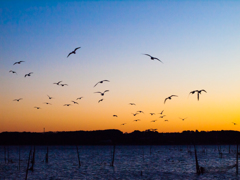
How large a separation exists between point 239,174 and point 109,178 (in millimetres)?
23833

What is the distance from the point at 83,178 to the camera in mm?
53031

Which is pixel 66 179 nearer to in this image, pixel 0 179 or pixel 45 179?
pixel 45 179

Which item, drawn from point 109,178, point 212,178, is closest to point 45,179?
point 109,178

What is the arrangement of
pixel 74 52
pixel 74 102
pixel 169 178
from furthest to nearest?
1. pixel 169 178
2. pixel 74 102
3. pixel 74 52

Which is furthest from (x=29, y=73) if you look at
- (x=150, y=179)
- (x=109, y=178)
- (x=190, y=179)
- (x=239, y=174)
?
(x=239, y=174)

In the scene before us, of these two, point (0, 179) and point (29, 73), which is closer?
point (29, 73)

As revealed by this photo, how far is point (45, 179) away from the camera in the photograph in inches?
2076

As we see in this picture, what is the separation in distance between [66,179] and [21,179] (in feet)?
25.5

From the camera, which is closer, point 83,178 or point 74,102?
point 74,102

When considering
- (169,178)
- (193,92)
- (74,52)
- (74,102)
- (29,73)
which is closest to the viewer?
(74,52)

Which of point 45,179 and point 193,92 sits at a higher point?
point 193,92

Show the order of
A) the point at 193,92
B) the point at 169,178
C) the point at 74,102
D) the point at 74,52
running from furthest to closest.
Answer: the point at 169,178 → the point at 74,102 → the point at 193,92 → the point at 74,52

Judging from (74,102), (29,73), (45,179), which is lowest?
(45,179)

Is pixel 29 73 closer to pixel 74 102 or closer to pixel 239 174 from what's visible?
pixel 74 102
